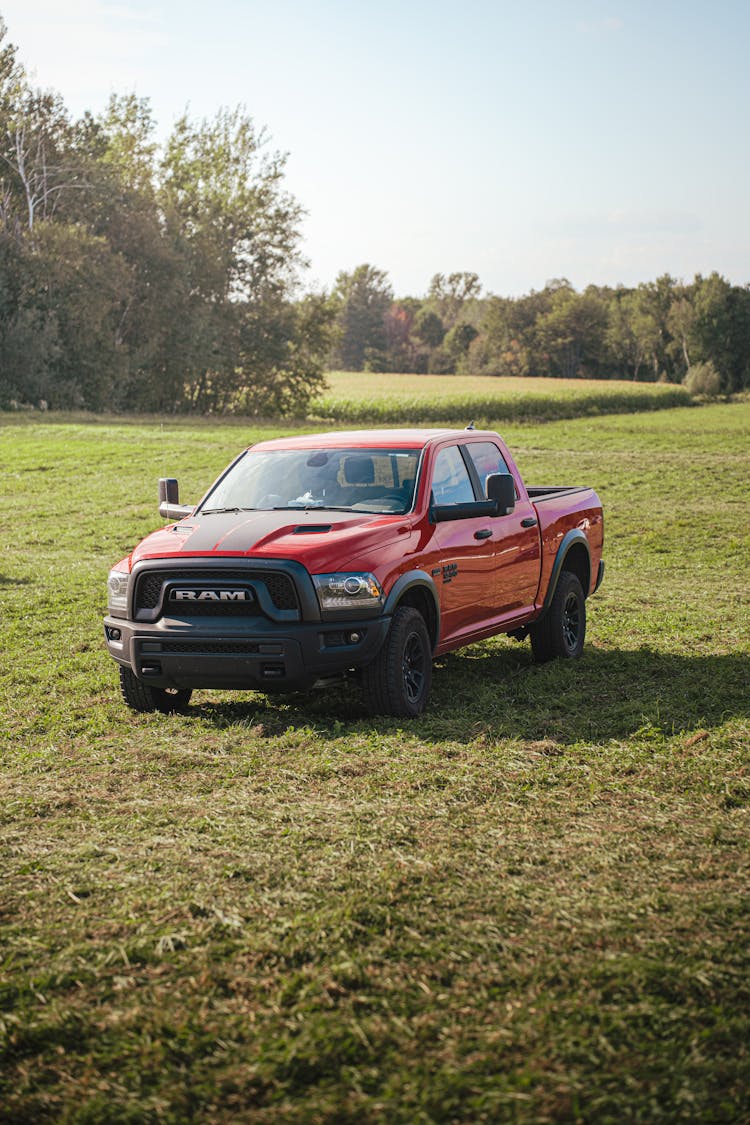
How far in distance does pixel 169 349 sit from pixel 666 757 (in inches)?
→ 2222

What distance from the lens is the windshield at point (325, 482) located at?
8.88 meters

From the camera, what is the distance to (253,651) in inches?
303

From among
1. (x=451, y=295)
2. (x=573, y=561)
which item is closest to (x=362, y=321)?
(x=451, y=295)

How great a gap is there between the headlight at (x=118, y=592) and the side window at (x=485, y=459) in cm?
289

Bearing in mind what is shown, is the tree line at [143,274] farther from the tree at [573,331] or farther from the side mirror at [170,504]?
the tree at [573,331]

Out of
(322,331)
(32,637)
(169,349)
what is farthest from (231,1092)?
(322,331)

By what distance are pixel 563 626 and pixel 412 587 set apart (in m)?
2.60

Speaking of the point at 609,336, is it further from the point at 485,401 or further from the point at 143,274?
the point at 143,274

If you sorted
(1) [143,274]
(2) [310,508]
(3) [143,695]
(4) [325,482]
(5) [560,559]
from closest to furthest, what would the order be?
(3) [143,695]
(2) [310,508]
(4) [325,482]
(5) [560,559]
(1) [143,274]

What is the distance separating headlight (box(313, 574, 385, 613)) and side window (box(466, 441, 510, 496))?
2186 mm

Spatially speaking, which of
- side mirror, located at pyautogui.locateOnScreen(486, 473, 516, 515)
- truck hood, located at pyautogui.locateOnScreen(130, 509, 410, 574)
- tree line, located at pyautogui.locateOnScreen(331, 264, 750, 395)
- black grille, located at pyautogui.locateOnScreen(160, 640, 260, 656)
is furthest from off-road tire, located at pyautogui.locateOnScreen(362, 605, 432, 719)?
tree line, located at pyautogui.locateOnScreen(331, 264, 750, 395)

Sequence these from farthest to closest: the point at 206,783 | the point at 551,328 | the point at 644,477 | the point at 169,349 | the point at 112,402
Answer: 1. the point at 551,328
2. the point at 169,349
3. the point at 112,402
4. the point at 644,477
5. the point at 206,783

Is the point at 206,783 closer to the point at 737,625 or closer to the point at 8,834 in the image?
the point at 8,834

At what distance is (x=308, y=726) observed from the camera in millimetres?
7898
